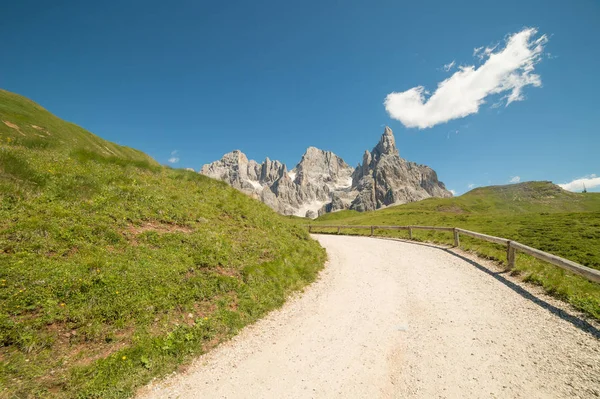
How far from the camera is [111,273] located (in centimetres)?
810

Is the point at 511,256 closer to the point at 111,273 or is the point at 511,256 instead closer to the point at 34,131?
the point at 111,273

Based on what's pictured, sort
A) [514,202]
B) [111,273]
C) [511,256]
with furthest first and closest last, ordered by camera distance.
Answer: [514,202], [511,256], [111,273]

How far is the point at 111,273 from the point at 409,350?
31.1ft

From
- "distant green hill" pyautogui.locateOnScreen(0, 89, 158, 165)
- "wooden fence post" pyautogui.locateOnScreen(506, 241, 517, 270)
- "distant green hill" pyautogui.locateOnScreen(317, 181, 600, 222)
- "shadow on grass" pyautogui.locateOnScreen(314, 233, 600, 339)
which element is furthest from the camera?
"distant green hill" pyautogui.locateOnScreen(317, 181, 600, 222)

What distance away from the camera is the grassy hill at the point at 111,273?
5.82 meters

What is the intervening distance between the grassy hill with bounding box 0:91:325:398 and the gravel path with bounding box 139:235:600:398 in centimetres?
104

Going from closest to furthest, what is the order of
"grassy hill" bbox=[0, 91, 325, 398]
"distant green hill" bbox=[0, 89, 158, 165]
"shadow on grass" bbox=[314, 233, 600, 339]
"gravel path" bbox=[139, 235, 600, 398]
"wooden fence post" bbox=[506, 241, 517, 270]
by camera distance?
"gravel path" bbox=[139, 235, 600, 398] < "grassy hill" bbox=[0, 91, 325, 398] < "shadow on grass" bbox=[314, 233, 600, 339] < "wooden fence post" bbox=[506, 241, 517, 270] < "distant green hill" bbox=[0, 89, 158, 165]

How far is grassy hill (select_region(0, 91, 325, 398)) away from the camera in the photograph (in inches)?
229

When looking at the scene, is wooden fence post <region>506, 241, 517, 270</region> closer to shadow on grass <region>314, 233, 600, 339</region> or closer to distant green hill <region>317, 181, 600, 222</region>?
shadow on grass <region>314, 233, 600, 339</region>

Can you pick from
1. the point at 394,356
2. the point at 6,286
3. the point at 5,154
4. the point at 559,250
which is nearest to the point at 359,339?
the point at 394,356

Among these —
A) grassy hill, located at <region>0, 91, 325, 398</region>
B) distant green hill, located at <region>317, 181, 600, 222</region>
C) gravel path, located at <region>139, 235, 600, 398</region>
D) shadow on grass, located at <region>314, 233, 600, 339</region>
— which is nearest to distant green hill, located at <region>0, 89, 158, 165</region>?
grassy hill, located at <region>0, 91, 325, 398</region>

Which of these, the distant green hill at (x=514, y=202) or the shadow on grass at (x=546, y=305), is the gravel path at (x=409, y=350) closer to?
the shadow on grass at (x=546, y=305)

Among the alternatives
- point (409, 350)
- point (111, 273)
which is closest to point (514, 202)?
point (409, 350)

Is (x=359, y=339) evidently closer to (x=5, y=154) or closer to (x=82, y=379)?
(x=82, y=379)
